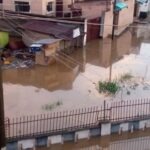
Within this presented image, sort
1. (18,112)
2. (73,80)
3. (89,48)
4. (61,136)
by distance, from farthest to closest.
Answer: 1. (89,48)
2. (73,80)
3. (18,112)
4. (61,136)

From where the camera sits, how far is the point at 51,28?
20.1 metres

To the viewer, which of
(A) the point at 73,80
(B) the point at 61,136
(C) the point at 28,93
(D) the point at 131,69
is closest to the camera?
(B) the point at 61,136

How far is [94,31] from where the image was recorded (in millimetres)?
23031

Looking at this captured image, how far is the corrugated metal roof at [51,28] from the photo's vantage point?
19.7 m

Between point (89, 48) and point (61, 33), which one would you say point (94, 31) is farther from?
point (61, 33)

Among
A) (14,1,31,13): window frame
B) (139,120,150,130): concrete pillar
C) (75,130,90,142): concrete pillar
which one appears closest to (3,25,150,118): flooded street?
(75,130,90,142): concrete pillar

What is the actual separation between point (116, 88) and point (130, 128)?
363 cm

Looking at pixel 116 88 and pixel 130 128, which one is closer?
pixel 130 128

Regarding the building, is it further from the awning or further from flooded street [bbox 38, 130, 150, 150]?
flooded street [bbox 38, 130, 150, 150]

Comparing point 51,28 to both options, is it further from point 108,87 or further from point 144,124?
point 144,124

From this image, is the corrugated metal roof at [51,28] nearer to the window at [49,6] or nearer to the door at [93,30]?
the window at [49,6]

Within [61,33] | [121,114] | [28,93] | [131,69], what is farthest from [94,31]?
[121,114]

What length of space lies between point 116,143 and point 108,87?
4049 millimetres

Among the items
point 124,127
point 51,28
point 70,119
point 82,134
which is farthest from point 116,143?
point 51,28
